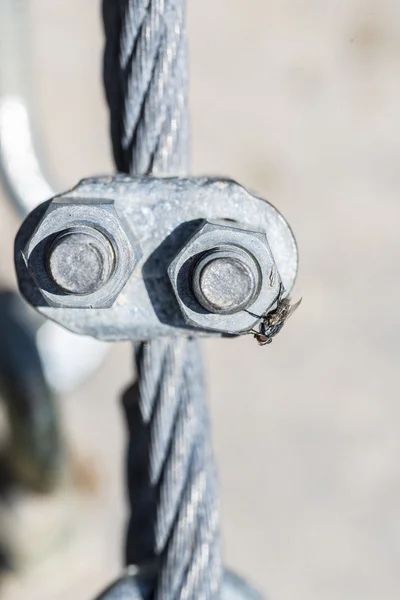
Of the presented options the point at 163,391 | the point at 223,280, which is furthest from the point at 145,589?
the point at 223,280

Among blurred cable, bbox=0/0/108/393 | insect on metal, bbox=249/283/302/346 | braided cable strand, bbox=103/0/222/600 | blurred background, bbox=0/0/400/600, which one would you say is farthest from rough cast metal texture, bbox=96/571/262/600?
blurred background, bbox=0/0/400/600

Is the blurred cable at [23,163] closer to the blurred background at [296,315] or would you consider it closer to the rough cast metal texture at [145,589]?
the blurred background at [296,315]

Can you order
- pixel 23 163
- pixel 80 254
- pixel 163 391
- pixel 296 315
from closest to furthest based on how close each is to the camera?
1. pixel 80 254
2. pixel 163 391
3. pixel 23 163
4. pixel 296 315

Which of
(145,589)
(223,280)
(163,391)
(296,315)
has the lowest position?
(296,315)

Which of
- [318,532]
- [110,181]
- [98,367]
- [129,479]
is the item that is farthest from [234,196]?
[318,532]

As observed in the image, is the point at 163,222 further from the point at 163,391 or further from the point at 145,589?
the point at 145,589

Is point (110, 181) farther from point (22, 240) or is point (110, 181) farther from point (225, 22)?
point (225, 22)

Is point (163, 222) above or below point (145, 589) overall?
above
